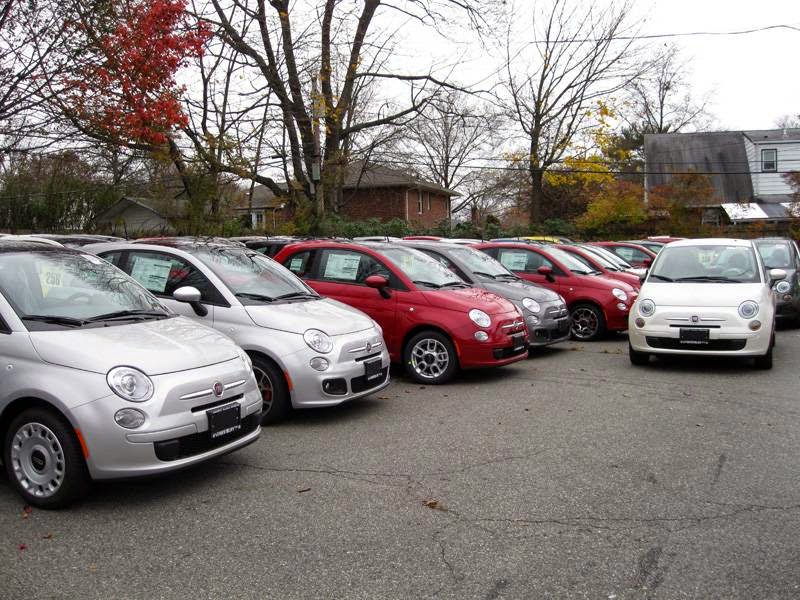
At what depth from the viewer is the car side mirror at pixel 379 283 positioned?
9414 millimetres

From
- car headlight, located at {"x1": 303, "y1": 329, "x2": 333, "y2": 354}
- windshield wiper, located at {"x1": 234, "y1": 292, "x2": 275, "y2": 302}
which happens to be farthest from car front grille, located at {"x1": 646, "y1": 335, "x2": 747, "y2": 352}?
windshield wiper, located at {"x1": 234, "y1": 292, "x2": 275, "y2": 302}

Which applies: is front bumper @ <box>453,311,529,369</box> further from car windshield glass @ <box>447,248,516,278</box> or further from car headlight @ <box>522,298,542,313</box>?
car windshield glass @ <box>447,248,516,278</box>

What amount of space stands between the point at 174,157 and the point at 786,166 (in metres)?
36.9

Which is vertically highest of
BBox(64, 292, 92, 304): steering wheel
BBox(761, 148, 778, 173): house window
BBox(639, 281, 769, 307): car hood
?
BBox(761, 148, 778, 173): house window

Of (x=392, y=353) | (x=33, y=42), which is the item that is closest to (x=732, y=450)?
(x=392, y=353)

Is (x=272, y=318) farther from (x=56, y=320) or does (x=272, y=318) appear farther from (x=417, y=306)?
(x=417, y=306)

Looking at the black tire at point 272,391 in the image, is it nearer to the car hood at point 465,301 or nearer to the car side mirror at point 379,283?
the car side mirror at point 379,283

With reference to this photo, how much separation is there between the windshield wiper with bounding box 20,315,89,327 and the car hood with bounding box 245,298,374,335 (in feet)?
6.70

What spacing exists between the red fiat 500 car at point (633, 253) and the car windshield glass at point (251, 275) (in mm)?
13438

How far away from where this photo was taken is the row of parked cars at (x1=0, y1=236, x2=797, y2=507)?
196 inches

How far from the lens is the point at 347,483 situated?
219 inches

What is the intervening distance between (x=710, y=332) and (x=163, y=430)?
7137mm

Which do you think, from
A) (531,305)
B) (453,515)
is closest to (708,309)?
(531,305)

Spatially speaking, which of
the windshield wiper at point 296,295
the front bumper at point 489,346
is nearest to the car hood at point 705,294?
the front bumper at point 489,346
